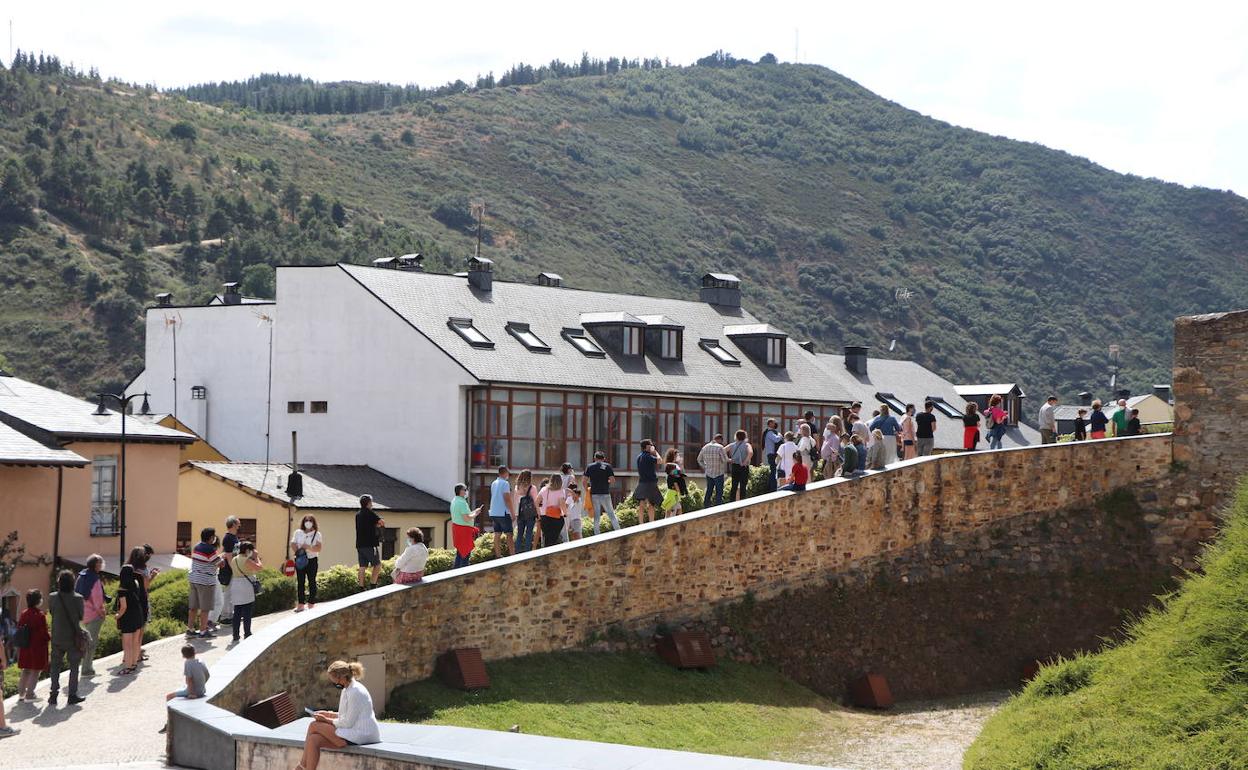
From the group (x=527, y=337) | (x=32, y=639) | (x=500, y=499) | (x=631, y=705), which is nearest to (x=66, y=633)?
(x=32, y=639)

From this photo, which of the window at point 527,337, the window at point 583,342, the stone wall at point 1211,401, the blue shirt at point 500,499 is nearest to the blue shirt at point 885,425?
the stone wall at point 1211,401

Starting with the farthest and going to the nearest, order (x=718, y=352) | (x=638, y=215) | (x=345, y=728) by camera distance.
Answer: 1. (x=638, y=215)
2. (x=718, y=352)
3. (x=345, y=728)

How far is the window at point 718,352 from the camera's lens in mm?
48594

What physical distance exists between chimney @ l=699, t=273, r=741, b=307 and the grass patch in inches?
1128

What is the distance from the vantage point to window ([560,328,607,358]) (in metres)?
45.1

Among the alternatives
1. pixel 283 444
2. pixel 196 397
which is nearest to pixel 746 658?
pixel 283 444

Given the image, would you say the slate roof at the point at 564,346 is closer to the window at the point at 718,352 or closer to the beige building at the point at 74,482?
the window at the point at 718,352

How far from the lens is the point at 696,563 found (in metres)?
26.2

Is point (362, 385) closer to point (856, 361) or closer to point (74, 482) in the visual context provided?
point (74, 482)

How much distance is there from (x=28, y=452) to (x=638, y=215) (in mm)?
91525

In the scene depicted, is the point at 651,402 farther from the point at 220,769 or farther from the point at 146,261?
the point at 146,261

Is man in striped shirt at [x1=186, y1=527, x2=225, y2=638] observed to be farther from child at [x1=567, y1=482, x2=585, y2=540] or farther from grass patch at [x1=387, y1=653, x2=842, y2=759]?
child at [x1=567, y1=482, x2=585, y2=540]

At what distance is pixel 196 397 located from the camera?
160ft

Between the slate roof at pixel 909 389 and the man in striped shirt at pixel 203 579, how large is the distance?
37581 mm
